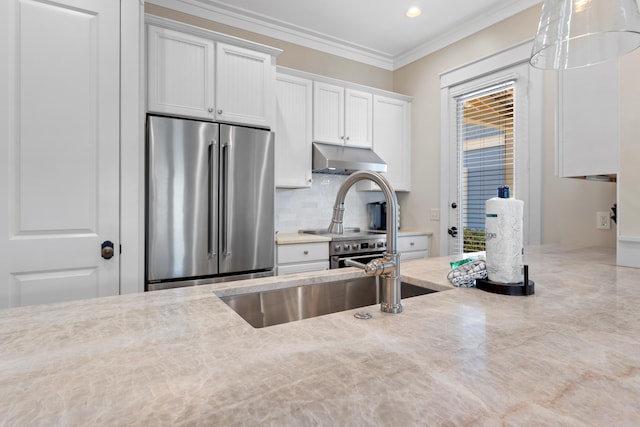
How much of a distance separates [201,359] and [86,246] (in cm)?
162

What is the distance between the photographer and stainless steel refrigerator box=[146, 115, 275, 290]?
2260 mm

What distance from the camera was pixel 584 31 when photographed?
1.11 metres

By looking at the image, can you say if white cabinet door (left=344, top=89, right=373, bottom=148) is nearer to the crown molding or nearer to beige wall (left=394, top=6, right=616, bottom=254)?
beige wall (left=394, top=6, right=616, bottom=254)

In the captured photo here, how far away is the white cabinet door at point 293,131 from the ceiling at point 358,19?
59cm

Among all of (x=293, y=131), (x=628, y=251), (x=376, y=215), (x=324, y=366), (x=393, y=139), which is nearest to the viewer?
(x=324, y=366)

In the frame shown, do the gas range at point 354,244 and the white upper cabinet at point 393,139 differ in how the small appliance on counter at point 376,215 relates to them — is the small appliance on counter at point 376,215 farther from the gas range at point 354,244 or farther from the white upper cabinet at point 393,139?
the gas range at point 354,244

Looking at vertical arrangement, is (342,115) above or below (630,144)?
above

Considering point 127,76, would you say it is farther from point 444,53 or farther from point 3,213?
point 444,53

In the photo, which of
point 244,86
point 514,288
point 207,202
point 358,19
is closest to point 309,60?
point 358,19

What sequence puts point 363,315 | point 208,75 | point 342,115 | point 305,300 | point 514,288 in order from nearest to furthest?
1. point 363,315
2. point 514,288
3. point 305,300
4. point 208,75
5. point 342,115

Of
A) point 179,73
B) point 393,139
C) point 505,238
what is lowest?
point 505,238

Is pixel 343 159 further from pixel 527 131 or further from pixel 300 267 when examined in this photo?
pixel 527 131

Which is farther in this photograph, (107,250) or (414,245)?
(414,245)

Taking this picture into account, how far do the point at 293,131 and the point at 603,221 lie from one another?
2.52 m
